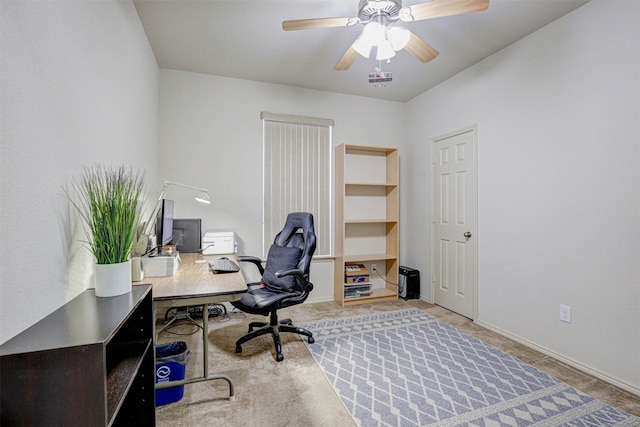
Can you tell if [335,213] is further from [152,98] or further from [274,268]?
[152,98]

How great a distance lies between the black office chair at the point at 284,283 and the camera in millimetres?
2359

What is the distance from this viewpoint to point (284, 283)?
8.63ft

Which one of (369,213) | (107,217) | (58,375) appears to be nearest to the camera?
(58,375)

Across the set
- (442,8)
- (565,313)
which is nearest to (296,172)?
(442,8)

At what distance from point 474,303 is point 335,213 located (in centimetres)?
189

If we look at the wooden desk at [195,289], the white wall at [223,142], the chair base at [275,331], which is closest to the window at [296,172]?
the white wall at [223,142]

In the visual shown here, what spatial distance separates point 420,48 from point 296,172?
1.97 m

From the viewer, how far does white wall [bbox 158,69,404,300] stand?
323cm

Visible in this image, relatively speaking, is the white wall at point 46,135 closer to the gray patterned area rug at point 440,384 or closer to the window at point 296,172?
the gray patterned area rug at point 440,384

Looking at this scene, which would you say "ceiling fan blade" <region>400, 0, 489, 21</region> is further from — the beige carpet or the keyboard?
the beige carpet

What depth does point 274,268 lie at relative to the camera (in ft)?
9.10

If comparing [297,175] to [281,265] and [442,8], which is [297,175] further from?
[442,8]

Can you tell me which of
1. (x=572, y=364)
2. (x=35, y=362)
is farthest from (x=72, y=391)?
(x=572, y=364)

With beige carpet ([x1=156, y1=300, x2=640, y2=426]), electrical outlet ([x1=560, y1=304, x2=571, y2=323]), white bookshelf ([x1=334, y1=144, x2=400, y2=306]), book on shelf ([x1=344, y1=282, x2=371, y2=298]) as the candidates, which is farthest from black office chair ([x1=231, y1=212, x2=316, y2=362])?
electrical outlet ([x1=560, y1=304, x2=571, y2=323])
